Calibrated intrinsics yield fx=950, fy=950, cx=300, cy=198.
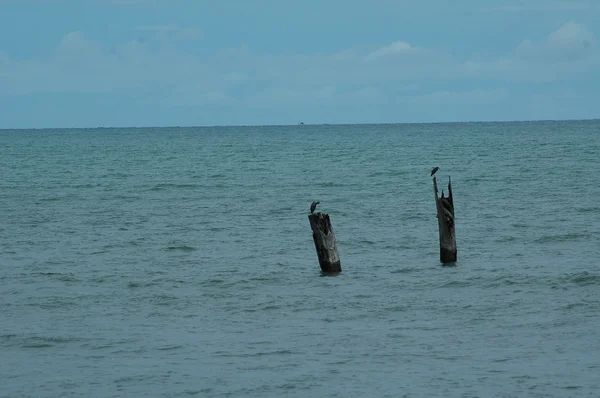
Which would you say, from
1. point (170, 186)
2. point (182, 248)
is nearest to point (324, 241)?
point (182, 248)

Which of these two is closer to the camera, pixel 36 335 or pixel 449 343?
pixel 449 343

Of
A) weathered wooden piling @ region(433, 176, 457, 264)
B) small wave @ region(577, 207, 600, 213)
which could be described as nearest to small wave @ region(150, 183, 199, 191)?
small wave @ region(577, 207, 600, 213)

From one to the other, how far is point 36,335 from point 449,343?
21.2ft

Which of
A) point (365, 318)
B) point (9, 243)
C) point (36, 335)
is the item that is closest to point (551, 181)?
point (9, 243)

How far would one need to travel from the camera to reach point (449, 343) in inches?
553

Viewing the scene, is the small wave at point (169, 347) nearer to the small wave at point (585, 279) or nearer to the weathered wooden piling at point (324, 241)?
the weathered wooden piling at point (324, 241)

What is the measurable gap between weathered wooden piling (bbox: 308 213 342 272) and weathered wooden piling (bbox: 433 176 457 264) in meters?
2.40

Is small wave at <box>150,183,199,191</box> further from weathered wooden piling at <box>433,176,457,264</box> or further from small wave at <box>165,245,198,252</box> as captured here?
weathered wooden piling at <box>433,176,457,264</box>

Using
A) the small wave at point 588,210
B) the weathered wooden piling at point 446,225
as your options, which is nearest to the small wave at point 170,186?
the small wave at point 588,210

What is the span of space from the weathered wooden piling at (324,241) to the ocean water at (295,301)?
32 centimetres

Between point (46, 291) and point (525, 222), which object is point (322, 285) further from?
point (525, 222)

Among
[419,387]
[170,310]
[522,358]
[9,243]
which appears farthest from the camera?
[9,243]

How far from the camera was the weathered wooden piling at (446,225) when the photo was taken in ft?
67.2

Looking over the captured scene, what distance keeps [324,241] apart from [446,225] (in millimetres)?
2852
